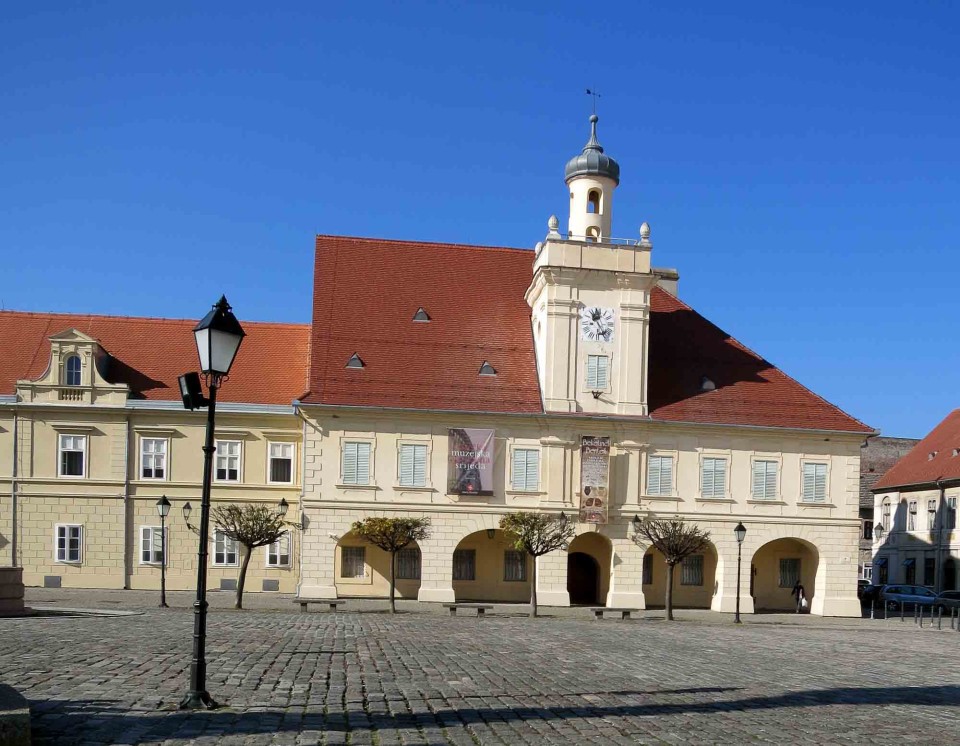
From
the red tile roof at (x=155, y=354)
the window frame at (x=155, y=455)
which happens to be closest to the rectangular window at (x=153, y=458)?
A: the window frame at (x=155, y=455)

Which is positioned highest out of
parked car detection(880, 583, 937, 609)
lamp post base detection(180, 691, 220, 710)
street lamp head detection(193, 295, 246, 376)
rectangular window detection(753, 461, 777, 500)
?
street lamp head detection(193, 295, 246, 376)

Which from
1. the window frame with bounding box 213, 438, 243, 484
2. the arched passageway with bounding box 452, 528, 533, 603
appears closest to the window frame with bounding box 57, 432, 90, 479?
the window frame with bounding box 213, 438, 243, 484

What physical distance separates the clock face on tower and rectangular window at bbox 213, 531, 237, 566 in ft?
50.9

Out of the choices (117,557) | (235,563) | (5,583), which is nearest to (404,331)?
(235,563)

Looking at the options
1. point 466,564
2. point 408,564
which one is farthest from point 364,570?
point 466,564

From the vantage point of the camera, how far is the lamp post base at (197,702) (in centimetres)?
1080

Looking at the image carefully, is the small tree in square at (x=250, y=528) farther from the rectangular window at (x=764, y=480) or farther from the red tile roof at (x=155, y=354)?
the rectangular window at (x=764, y=480)

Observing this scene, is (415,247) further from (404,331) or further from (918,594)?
(918,594)

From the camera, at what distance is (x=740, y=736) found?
1055 cm

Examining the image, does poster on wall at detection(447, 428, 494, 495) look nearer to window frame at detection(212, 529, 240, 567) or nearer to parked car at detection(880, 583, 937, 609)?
window frame at detection(212, 529, 240, 567)

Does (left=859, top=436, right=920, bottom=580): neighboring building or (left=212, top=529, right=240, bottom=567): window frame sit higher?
(left=859, top=436, right=920, bottom=580): neighboring building

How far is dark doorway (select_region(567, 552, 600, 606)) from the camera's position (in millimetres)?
42125

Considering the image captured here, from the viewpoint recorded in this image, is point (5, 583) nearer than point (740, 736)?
No

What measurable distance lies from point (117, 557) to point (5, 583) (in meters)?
16.8
